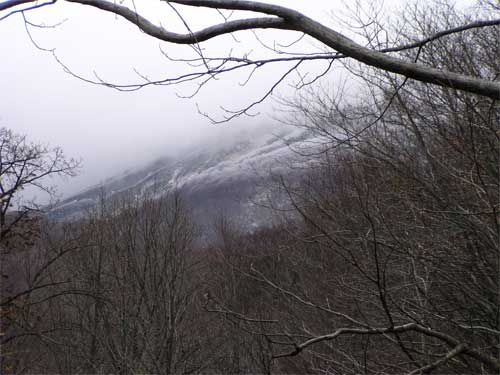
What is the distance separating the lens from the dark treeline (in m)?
3.26

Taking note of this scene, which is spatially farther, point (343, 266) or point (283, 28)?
point (343, 266)

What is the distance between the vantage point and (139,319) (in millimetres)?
7719

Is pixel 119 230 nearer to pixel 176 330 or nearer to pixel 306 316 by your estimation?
pixel 176 330

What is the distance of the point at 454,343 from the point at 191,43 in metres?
2.00

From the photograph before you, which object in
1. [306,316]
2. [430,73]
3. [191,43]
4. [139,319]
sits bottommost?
[306,316]

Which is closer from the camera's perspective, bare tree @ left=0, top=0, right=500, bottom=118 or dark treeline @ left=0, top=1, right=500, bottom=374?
bare tree @ left=0, top=0, right=500, bottom=118

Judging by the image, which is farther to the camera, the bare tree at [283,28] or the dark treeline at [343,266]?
the dark treeline at [343,266]

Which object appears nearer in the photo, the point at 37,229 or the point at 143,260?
the point at 143,260

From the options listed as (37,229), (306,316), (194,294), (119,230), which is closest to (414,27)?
(306,316)

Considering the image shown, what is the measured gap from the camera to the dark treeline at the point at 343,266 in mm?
3256

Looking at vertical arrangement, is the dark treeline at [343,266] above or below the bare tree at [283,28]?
below

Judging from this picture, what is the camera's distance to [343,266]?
22.4 ft

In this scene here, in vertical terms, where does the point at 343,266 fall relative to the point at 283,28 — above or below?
below

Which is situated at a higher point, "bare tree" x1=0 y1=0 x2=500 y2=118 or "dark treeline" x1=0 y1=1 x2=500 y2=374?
"bare tree" x1=0 y1=0 x2=500 y2=118
